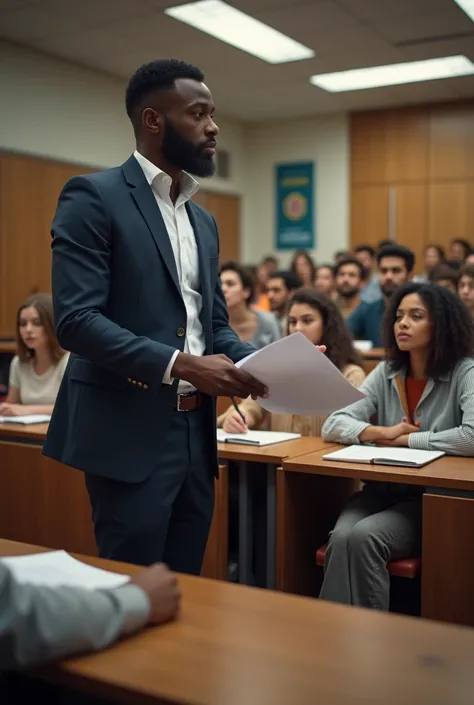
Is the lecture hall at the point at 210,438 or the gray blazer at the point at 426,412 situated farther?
the gray blazer at the point at 426,412

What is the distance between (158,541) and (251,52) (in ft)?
22.6

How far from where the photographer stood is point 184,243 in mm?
1871

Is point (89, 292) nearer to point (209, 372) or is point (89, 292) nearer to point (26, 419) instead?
point (209, 372)

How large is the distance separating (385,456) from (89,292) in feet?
4.49

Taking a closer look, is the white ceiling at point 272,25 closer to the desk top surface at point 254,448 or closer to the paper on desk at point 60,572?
the desk top surface at point 254,448

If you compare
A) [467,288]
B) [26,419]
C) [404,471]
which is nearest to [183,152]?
[404,471]

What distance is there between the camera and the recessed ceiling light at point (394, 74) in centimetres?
820

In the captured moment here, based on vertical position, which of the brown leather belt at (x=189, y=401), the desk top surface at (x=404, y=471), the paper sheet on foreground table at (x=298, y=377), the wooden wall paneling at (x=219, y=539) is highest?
the paper sheet on foreground table at (x=298, y=377)

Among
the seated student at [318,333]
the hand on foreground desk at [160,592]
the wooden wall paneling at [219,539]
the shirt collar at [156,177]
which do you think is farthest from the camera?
the seated student at [318,333]

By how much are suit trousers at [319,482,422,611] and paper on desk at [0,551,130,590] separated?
1372 mm

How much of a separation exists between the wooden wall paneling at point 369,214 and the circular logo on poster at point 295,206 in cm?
71

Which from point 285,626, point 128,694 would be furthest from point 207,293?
point 128,694

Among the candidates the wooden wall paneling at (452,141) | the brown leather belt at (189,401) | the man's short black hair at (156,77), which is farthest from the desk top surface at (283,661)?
the wooden wall paneling at (452,141)

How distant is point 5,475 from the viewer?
343cm
